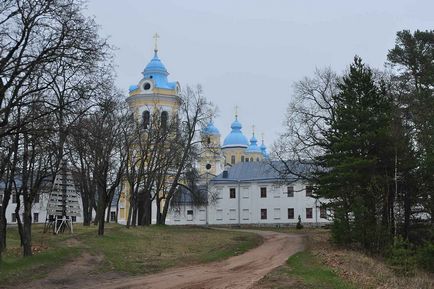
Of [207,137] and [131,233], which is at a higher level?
[207,137]

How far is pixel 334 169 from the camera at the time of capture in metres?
30.4

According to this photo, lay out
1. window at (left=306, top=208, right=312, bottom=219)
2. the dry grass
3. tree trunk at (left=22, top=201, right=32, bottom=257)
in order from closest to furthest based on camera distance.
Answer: the dry grass, tree trunk at (left=22, top=201, right=32, bottom=257), window at (left=306, top=208, right=312, bottom=219)

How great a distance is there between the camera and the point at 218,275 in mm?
18547

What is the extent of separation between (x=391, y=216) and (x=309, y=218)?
44.6 meters

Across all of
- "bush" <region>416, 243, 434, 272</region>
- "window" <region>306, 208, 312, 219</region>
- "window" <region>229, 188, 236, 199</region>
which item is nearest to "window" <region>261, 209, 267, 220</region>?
"window" <region>229, 188, 236, 199</region>

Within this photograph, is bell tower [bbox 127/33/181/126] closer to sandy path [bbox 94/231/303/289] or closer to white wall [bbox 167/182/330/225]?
white wall [bbox 167/182/330/225]

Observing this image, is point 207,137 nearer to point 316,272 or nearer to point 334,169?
point 334,169

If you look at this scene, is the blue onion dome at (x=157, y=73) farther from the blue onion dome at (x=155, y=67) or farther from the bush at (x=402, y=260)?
the bush at (x=402, y=260)

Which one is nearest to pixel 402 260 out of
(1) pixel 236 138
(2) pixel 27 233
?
(2) pixel 27 233

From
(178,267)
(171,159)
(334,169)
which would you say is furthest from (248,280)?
(171,159)

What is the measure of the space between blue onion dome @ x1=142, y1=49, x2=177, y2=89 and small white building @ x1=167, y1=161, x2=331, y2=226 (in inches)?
653

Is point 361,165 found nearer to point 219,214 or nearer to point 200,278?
point 200,278

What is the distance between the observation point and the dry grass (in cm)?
1738

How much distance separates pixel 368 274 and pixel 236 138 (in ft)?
273
